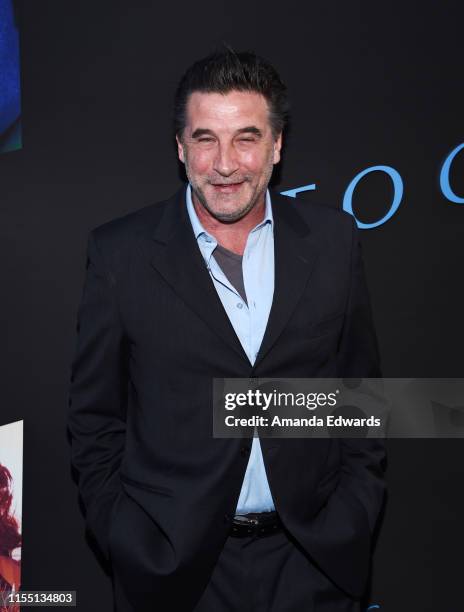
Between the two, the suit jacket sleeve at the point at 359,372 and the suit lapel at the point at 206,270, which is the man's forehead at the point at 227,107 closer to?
the suit lapel at the point at 206,270

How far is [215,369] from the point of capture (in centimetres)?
188

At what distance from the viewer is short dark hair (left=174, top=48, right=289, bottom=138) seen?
1916 millimetres

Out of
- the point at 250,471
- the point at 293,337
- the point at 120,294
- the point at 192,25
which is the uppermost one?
the point at 192,25

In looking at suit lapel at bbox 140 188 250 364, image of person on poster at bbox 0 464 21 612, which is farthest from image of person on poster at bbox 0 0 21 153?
image of person on poster at bbox 0 464 21 612

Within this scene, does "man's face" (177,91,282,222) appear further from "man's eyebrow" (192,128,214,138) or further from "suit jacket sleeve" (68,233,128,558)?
"suit jacket sleeve" (68,233,128,558)

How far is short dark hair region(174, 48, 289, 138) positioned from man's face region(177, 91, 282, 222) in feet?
0.08

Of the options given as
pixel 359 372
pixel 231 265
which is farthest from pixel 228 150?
pixel 359 372

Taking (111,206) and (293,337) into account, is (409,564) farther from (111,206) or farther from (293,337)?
(111,206)

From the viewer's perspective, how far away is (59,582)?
2.51 meters

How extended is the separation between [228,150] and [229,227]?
0.26 meters

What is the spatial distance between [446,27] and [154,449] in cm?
177

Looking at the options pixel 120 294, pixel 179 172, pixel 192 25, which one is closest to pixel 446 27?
pixel 192 25

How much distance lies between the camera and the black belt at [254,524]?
200 centimetres

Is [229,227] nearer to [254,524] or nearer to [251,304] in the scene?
[251,304]
